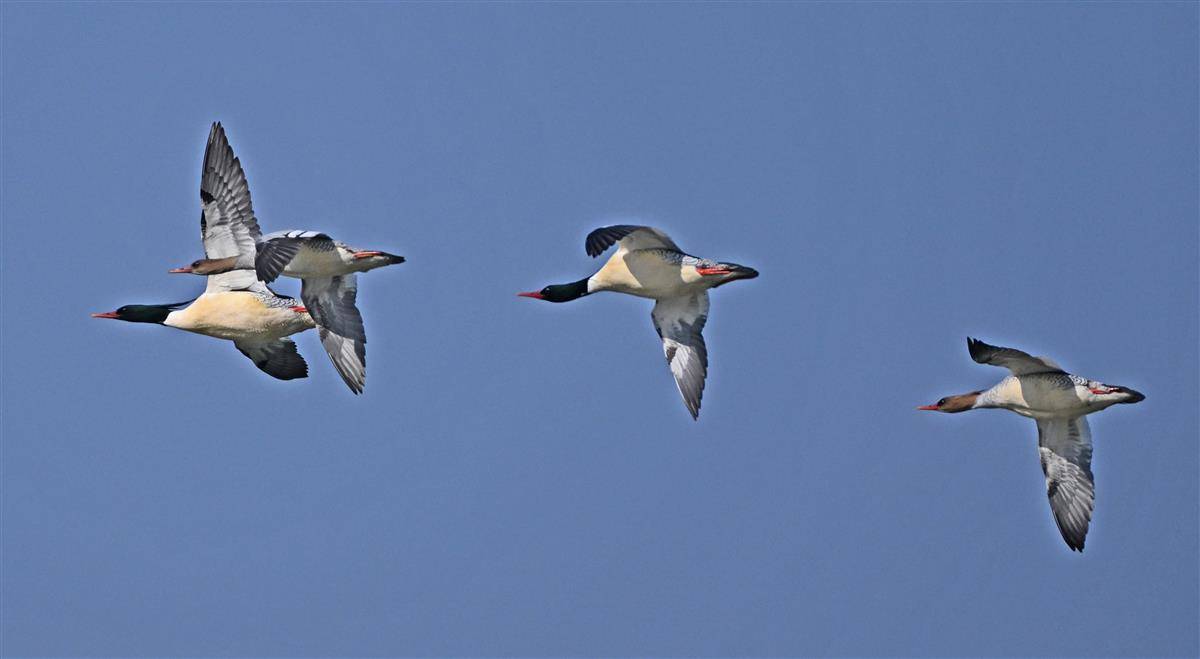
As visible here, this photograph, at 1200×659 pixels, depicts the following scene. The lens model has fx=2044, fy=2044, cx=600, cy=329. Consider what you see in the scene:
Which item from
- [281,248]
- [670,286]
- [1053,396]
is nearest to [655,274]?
[670,286]

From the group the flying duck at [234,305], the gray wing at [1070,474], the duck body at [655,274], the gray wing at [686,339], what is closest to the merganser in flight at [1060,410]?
the gray wing at [1070,474]

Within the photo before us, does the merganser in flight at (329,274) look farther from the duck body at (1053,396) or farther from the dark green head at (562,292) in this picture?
the duck body at (1053,396)

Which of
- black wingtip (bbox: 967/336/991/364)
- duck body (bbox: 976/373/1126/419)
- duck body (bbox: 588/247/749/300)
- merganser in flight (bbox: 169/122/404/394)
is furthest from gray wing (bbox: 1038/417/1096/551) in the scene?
merganser in flight (bbox: 169/122/404/394)

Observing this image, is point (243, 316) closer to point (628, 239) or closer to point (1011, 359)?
point (628, 239)

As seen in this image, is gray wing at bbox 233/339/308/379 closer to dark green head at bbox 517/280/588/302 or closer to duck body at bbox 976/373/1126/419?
dark green head at bbox 517/280/588/302

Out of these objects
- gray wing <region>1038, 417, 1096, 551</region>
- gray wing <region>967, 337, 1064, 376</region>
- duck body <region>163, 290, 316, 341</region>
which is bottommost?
gray wing <region>1038, 417, 1096, 551</region>

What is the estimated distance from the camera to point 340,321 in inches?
1109

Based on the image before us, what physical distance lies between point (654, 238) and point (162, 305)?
284 inches

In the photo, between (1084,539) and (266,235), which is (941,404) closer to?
(1084,539)

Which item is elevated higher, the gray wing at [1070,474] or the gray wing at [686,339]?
the gray wing at [686,339]

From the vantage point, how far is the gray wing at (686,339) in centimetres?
2939

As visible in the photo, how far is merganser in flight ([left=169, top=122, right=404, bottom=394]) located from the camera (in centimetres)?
2748

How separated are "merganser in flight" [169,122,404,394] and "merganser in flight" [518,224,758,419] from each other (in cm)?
286

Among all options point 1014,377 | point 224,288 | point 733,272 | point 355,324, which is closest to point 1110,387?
point 1014,377
